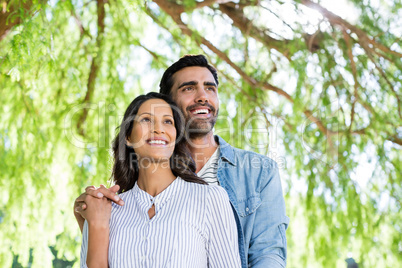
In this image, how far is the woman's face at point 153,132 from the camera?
1728 mm

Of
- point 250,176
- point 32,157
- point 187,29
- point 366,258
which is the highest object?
point 187,29

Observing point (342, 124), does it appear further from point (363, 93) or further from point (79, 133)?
point (79, 133)

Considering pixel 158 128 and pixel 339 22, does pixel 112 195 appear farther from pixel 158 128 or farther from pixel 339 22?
pixel 339 22

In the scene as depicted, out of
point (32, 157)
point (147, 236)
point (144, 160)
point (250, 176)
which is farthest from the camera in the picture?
point (32, 157)

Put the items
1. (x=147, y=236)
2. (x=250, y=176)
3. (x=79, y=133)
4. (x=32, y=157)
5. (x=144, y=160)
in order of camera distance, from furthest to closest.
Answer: (x=79, y=133), (x=32, y=157), (x=250, y=176), (x=144, y=160), (x=147, y=236)

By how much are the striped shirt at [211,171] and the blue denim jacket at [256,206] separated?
32mm

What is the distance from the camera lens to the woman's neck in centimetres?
175

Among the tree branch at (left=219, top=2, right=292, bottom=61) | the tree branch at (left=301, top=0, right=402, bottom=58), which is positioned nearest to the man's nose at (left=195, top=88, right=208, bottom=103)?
the tree branch at (left=301, top=0, right=402, bottom=58)

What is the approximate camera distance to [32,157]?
11.4 feet

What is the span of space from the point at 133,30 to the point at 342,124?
1721 millimetres

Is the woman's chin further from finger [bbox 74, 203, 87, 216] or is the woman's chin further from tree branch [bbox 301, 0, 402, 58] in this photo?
tree branch [bbox 301, 0, 402, 58]

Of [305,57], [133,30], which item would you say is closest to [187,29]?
[133,30]

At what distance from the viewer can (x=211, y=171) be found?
6.71ft

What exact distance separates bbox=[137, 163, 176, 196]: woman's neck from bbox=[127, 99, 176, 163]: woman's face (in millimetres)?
34
